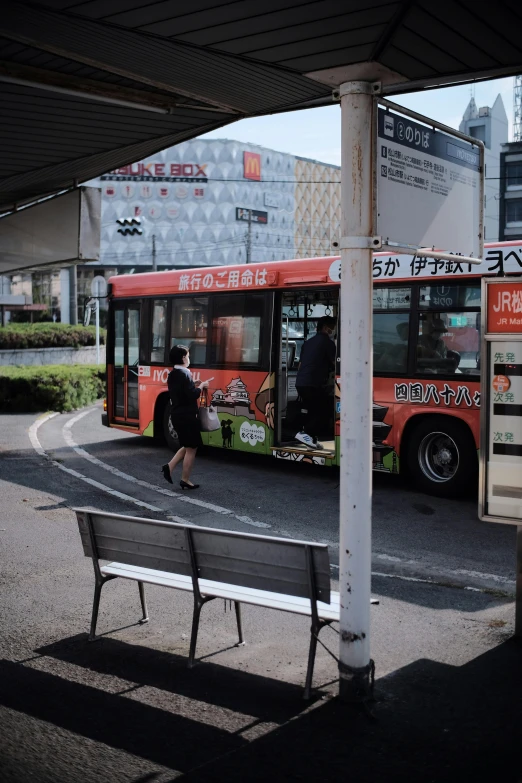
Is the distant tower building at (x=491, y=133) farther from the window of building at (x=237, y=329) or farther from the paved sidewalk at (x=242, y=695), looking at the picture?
the paved sidewalk at (x=242, y=695)

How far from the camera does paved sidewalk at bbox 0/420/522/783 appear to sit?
157 inches

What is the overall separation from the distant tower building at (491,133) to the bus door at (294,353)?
59.3m

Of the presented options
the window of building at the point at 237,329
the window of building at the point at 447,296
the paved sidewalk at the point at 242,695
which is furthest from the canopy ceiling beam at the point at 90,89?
the window of building at the point at 237,329


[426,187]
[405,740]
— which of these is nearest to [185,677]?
[405,740]

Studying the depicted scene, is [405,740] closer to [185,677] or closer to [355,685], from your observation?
[355,685]

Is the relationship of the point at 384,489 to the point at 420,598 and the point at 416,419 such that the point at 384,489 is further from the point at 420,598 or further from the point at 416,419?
the point at 420,598

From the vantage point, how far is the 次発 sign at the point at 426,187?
468 centimetres

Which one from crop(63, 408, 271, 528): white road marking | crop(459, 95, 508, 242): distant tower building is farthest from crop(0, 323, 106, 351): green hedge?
crop(459, 95, 508, 242): distant tower building

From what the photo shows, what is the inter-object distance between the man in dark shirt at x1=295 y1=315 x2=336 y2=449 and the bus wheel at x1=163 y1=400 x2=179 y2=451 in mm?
2945

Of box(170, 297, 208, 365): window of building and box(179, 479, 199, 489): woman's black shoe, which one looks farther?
box(170, 297, 208, 365): window of building

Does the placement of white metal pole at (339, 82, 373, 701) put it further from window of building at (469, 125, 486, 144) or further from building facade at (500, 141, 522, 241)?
window of building at (469, 125, 486, 144)

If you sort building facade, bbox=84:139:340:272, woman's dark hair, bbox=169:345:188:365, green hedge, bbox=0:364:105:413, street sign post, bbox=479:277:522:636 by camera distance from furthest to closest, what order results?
1. building facade, bbox=84:139:340:272
2. green hedge, bbox=0:364:105:413
3. woman's dark hair, bbox=169:345:188:365
4. street sign post, bbox=479:277:522:636

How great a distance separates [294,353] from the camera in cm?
1337

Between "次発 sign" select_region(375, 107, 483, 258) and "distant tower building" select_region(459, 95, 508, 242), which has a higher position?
"distant tower building" select_region(459, 95, 508, 242)
